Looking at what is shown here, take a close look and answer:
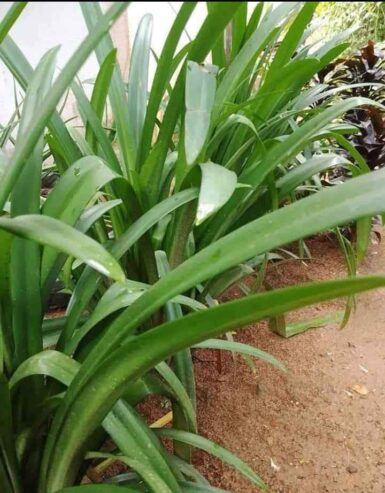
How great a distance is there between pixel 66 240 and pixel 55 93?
0.12 meters

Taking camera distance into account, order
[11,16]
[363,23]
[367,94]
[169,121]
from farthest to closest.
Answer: [363,23]
[367,94]
[169,121]
[11,16]

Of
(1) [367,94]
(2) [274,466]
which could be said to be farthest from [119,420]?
(1) [367,94]

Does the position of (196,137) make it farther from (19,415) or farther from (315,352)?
(315,352)

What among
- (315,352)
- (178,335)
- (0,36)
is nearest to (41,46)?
(0,36)

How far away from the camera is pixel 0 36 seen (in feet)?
1.64

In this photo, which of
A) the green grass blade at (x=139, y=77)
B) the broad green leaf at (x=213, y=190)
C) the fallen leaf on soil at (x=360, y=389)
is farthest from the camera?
the fallen leaf on soil at (x=360, y=389)

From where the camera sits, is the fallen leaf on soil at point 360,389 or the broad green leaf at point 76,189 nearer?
the broad green leaf at point 76,189

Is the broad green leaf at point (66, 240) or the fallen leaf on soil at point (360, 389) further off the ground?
the broad green leaf at point (66, 240)

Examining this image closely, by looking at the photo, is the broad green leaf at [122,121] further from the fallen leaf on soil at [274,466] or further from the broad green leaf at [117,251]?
the fallen leaf on soil at [274,466]

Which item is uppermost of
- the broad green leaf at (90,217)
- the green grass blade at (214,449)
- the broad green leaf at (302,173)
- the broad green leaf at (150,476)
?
the broad green leaf at (90,217)

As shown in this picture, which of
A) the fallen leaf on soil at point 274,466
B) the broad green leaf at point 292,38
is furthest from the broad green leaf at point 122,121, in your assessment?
the fallen leaf on soil at point 274,466

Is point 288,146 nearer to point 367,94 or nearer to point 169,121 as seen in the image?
point 169,121

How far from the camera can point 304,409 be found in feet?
3.14

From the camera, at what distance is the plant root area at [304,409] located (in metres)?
0.81
